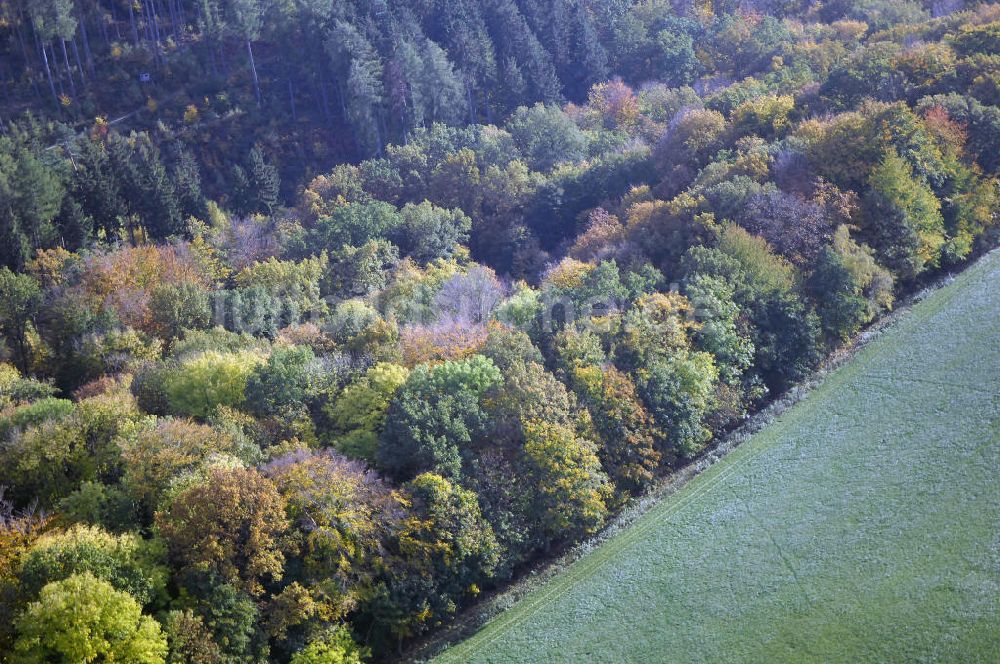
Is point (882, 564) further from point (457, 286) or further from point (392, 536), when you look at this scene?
point (457, 286)

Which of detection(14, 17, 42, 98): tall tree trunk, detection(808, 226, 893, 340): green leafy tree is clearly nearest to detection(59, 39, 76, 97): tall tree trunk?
detection(14, 17, 42, 98): tall tree trunk

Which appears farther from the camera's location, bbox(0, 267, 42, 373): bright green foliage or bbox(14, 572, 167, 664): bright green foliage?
bbox(0, 267, 42, 373): bright green foliage

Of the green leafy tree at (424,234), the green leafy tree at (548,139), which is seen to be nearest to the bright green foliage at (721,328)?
the green leafy tree at (424,234)

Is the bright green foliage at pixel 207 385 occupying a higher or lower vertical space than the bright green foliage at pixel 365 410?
higher

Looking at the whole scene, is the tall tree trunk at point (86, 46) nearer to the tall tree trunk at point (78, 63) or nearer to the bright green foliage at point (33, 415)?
the tall tree trunk at point (78, 63)

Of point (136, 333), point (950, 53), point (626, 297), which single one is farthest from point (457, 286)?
point (950, 53)

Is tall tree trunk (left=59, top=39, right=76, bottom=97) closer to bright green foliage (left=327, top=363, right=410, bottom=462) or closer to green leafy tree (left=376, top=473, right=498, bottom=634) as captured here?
bright green foliage (left=327, top=363, right=410, bottom=462)

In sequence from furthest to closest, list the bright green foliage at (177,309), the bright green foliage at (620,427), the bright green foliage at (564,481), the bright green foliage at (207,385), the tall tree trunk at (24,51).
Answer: the tall tree trunk at (24,51) → the bright green foliage at (177,309) → the bright green foliage at (207,385) → the bright green foliage at (620,427) → the bright green foliage at (564,481)
